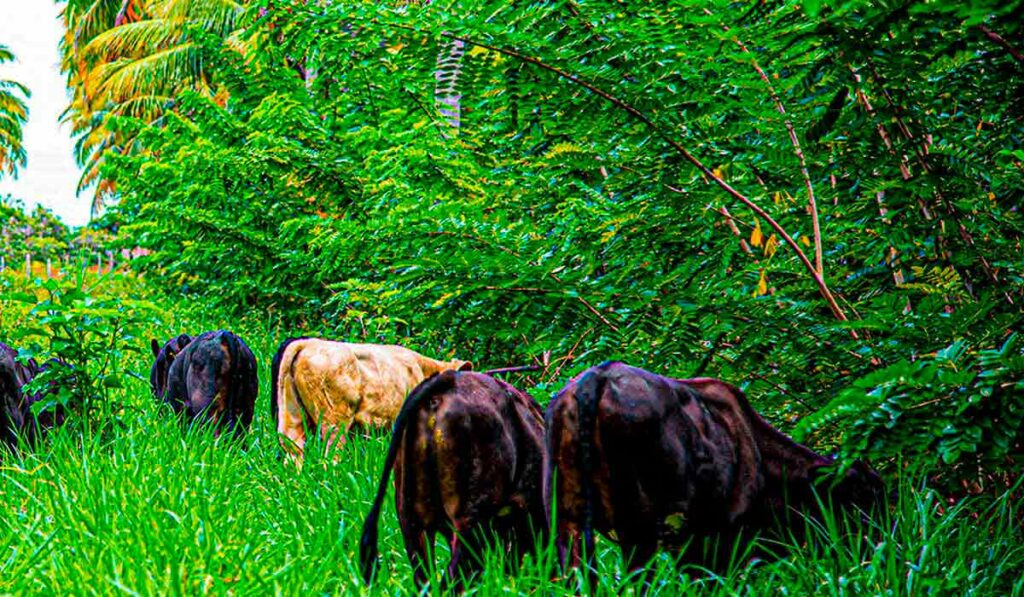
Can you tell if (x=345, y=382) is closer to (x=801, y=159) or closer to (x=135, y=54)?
(x=801, y=159)

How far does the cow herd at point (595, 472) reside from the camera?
82.1 inches

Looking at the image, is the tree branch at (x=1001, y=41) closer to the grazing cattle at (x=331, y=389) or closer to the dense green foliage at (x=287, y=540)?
the dense green foliage at (x=287, y=540)

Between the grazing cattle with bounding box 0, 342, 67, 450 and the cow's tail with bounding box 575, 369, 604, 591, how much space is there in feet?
11.4

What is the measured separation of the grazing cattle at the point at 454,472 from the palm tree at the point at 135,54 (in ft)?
62.5

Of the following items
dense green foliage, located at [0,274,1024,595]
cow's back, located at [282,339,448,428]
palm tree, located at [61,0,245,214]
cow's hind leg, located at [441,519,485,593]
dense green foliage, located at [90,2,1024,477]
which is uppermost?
palm tree, located at [61,0,245,214]

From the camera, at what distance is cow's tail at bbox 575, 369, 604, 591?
2061mm

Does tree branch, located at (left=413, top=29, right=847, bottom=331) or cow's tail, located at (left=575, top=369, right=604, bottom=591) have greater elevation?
tree branch, located at (left=413, top=29, right=847, bottom=331)

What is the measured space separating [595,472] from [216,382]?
294 centimetres

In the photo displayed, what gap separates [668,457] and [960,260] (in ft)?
4.34

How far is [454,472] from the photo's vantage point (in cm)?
230

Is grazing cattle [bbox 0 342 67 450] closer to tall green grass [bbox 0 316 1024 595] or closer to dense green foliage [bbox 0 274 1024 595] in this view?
dense green foliage [bbox 0 274 1024 595]

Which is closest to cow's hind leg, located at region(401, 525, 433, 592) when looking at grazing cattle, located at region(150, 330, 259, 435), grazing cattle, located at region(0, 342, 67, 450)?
grazing cattle, located at region(150, 330, 259, 435)

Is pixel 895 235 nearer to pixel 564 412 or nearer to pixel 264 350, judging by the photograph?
pixel 564 412

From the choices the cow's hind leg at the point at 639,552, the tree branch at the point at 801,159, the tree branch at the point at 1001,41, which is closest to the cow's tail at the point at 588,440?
the cow's hind leg at the point at 639,552
